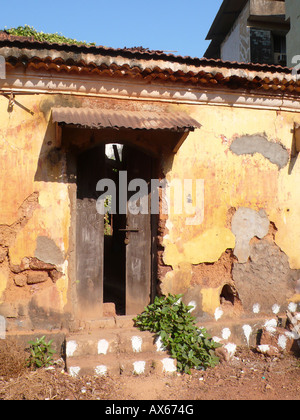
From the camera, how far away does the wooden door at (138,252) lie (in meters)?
5.64

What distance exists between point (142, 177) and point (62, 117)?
161cm

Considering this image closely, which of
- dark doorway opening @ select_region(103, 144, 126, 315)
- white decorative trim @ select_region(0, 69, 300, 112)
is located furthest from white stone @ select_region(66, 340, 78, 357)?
white decorative trim @ select_region(0, 69, 300, 112)

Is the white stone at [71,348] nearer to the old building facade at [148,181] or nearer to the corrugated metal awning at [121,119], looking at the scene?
the old building facade at [148,181]

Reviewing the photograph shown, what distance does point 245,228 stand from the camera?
580 cm

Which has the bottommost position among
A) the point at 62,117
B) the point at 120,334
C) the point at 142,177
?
the point at 120,334

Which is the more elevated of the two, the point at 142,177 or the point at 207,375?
the point at 142,177

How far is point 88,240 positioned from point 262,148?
3191 mm

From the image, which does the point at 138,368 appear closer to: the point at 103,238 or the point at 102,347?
the point at 102,347

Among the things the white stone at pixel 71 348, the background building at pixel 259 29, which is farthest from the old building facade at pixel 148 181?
the background building at pixel 259 29

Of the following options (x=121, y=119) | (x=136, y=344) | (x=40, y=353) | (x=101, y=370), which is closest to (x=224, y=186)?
(x=121, y=119)

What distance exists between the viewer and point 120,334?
4965 mm

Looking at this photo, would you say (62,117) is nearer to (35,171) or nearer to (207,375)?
(35,171)
